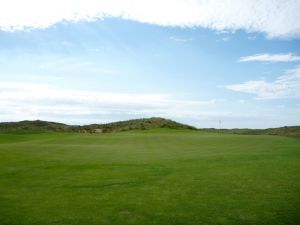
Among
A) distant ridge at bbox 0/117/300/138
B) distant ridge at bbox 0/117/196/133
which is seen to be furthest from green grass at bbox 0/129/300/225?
distant ridge at bbox 0/117/196/133

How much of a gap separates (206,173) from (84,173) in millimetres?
5959

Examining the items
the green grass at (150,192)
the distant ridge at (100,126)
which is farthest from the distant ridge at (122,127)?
the green grass at (150,192)

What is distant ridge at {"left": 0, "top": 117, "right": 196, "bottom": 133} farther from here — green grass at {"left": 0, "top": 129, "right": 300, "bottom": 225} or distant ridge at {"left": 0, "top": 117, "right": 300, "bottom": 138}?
green grass at {"left": 0, "top": 129, "right": 300, "bottom": 225}

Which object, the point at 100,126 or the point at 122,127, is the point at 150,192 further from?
the point at 100,126

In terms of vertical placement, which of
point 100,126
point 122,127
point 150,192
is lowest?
point 150,192

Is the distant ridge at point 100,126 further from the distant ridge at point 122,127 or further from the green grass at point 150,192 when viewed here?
the green grass at point 150,192

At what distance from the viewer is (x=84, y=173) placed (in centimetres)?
1848

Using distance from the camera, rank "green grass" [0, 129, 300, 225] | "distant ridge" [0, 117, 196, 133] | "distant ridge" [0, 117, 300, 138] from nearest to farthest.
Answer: "green grass" [0, 129, 300, 225]
"distant ridge" [0, 117, 300, 138]
"distant ridge" [0, 117, 196, 133]

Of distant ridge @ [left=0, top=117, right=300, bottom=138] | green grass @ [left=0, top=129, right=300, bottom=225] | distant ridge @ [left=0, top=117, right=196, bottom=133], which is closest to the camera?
green grass @ [left=0, top=129, right=300, bottom=225]

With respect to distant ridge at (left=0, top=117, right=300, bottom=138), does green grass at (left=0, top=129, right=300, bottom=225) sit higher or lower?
lower

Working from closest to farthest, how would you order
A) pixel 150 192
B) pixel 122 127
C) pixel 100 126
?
pixel 150 192, pixel 122 127, pixel 100 126

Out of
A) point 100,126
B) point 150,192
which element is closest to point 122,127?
point 100,126

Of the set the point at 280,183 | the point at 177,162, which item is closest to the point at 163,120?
the point at 177,162

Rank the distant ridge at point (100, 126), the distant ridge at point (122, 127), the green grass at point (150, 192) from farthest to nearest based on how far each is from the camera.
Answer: the distant ridge at point (100, 126)
the distant ridge at point (122, 127)
the green grass at point (150, 192)
